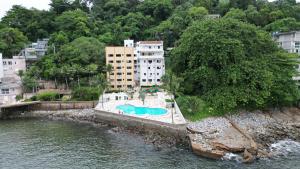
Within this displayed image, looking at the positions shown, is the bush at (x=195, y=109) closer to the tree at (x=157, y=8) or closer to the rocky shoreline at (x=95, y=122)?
the rocky shoreline at (x=95, y=122)

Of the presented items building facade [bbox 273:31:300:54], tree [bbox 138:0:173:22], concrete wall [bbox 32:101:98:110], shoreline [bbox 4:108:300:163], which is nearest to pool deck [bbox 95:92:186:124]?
shoreline [bbox 4:108:300:163]

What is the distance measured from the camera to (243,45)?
38375 millimetres

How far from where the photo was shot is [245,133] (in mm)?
30000

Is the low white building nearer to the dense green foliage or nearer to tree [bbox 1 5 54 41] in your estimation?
the dense green foliage

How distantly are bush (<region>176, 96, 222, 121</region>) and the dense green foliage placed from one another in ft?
0.45

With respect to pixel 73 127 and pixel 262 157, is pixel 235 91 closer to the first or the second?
pixel 262 157

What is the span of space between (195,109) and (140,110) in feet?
26.1

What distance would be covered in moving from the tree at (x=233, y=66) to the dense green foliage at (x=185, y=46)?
4.9 inches

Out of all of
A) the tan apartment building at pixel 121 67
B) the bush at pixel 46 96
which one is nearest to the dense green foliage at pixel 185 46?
the tan apartment building at pixel 121 67

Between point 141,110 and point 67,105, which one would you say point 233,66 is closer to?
point 141,110

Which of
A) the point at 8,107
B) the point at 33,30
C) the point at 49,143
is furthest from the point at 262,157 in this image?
the point at 33,30

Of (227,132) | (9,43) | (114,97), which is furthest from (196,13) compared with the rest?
(227,132)

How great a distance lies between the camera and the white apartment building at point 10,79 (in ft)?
160

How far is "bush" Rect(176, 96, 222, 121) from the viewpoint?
3528 cm
